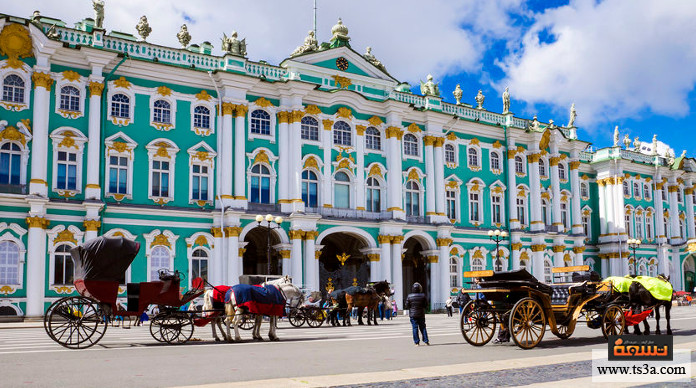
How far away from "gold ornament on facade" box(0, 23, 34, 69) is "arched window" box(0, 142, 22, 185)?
12.8 ft

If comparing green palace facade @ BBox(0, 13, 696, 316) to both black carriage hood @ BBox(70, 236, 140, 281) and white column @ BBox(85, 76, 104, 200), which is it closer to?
white column @ BBox(85, 76, 104, 200)

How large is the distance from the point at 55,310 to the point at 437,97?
33.6m

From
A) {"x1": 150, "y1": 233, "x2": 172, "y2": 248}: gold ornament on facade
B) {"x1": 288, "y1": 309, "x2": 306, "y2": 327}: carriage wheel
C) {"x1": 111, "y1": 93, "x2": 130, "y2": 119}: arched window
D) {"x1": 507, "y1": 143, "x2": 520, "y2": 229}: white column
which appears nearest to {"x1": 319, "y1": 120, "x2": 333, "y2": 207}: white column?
{"x1": 150, "y1": 233, "x2": 172, "y2": 248}: gold ornament on facade

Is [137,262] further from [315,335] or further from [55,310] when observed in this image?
[55,310]

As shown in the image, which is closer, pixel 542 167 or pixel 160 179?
pixel 160 179

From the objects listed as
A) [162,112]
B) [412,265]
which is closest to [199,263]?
[162,112]

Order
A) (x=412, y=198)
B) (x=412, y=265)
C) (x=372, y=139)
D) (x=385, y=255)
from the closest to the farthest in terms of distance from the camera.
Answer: (x=385, y=255) < (x=372, y=139) < (x=412, y=198) < (x=412, y=265)

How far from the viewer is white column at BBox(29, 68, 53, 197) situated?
3167 centimetres

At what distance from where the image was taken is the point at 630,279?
60.6 ft

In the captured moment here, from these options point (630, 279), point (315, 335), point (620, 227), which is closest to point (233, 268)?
point (315, 335)

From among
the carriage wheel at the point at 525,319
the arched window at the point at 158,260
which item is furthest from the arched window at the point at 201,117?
the carriage wheel at the point at 525,319

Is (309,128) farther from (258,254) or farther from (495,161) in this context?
(495,161)

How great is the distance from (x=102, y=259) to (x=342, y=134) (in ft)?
84.3

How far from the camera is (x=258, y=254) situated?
4125 centimetres
